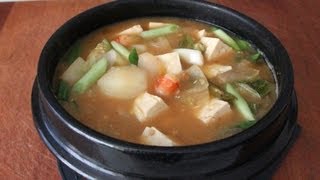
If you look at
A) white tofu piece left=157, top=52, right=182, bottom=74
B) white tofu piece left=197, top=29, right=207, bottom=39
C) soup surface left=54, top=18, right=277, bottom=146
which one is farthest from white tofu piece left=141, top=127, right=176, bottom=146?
white tofu piece left=197, top=29, right=207, bottom=39

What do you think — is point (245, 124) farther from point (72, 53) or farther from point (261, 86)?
point (72, 53)

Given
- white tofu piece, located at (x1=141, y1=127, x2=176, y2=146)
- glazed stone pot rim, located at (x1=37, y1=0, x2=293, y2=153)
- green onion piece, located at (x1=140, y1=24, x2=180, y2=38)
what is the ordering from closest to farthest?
glazed stone pot rim, located at (x1=37, y1=0, x2=293, y2=153), white tofu piece, located at (x1=141, y1=127, x2=176, y2=146), green onion piece, located at (x1=140, y1=24, x2=180, y2=38)

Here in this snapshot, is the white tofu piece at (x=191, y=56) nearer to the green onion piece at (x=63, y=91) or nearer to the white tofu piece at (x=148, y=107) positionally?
the white tofu piece at (x=148, y=107)

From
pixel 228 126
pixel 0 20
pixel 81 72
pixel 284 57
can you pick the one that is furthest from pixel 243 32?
pixel 0 20

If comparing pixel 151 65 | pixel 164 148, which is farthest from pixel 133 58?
pixel 164 148

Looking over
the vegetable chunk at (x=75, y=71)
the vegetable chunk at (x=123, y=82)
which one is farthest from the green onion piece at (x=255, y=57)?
the vegetable chunk at (x=75, y=71)

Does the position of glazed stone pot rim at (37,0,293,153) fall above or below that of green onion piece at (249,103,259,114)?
above

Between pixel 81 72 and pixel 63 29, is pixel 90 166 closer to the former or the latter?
pixel 81 72

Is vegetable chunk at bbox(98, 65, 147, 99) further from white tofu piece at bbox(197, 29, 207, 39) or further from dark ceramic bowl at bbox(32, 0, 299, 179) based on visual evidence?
white tofu piece at bbox(197, 29, 207, 39)
